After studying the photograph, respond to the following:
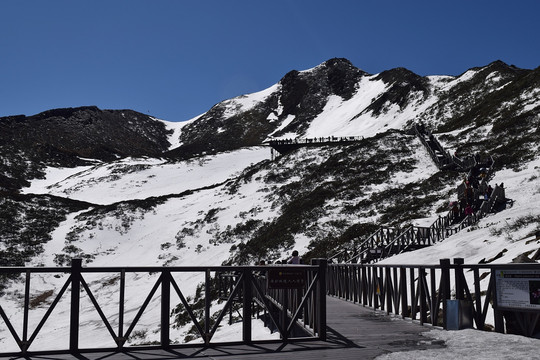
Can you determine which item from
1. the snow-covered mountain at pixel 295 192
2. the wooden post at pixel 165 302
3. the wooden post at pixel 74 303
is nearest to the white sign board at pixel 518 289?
the snow-covered mountain at pixel 295 192

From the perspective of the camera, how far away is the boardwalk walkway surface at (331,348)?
24.0 feet

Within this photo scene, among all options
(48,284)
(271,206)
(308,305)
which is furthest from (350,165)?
(308,305)

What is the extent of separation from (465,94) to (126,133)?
366 feet

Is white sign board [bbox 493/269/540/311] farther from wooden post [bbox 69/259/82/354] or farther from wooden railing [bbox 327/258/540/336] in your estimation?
wooden post [bbox 69/259/82/354]

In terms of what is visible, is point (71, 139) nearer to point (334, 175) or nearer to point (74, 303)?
point (334, 175)

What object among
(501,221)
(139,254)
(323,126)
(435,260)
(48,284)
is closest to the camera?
(435,260)

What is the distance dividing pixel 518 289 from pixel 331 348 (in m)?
3.51

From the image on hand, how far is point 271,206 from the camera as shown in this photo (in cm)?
4788

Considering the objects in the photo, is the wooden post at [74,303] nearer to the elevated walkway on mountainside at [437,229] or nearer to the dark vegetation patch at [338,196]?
the elevated walkway on mountainside at [437,229]

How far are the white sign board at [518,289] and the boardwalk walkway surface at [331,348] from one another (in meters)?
1.56

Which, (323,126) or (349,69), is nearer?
(323,126)

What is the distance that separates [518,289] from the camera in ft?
27.9

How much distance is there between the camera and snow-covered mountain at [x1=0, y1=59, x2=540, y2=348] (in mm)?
33375

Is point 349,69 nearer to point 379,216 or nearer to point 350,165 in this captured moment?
point 350,165
